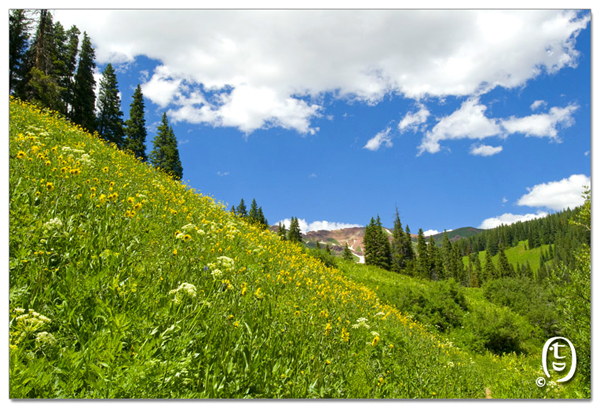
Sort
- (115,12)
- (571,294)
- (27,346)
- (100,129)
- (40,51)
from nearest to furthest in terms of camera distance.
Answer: (27,346)
(115,12)
(571,294)
(40,51)
(100,129)

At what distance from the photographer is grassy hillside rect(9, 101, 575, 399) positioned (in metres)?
2.39

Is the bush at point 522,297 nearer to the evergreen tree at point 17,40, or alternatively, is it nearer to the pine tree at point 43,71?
the evergreen tree at point 17,40

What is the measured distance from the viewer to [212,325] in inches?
118

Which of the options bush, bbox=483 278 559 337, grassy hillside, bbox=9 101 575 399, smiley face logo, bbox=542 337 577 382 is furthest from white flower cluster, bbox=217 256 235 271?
bush, bbox=483 278 559 337

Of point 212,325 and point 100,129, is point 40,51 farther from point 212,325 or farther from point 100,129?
point 100,129

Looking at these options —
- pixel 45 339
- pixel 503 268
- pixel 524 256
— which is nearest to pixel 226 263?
pixel 45 339

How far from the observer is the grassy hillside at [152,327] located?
2391mm

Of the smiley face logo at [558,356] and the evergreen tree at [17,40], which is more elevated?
the evergreen tree at [17,40]

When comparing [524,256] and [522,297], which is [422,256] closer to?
[522,297]

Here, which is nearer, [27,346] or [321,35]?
[27,346]

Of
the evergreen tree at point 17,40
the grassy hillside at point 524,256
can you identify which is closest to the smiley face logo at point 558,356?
the evergreen tree at point 17,40

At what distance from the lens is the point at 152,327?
274 centimetres
